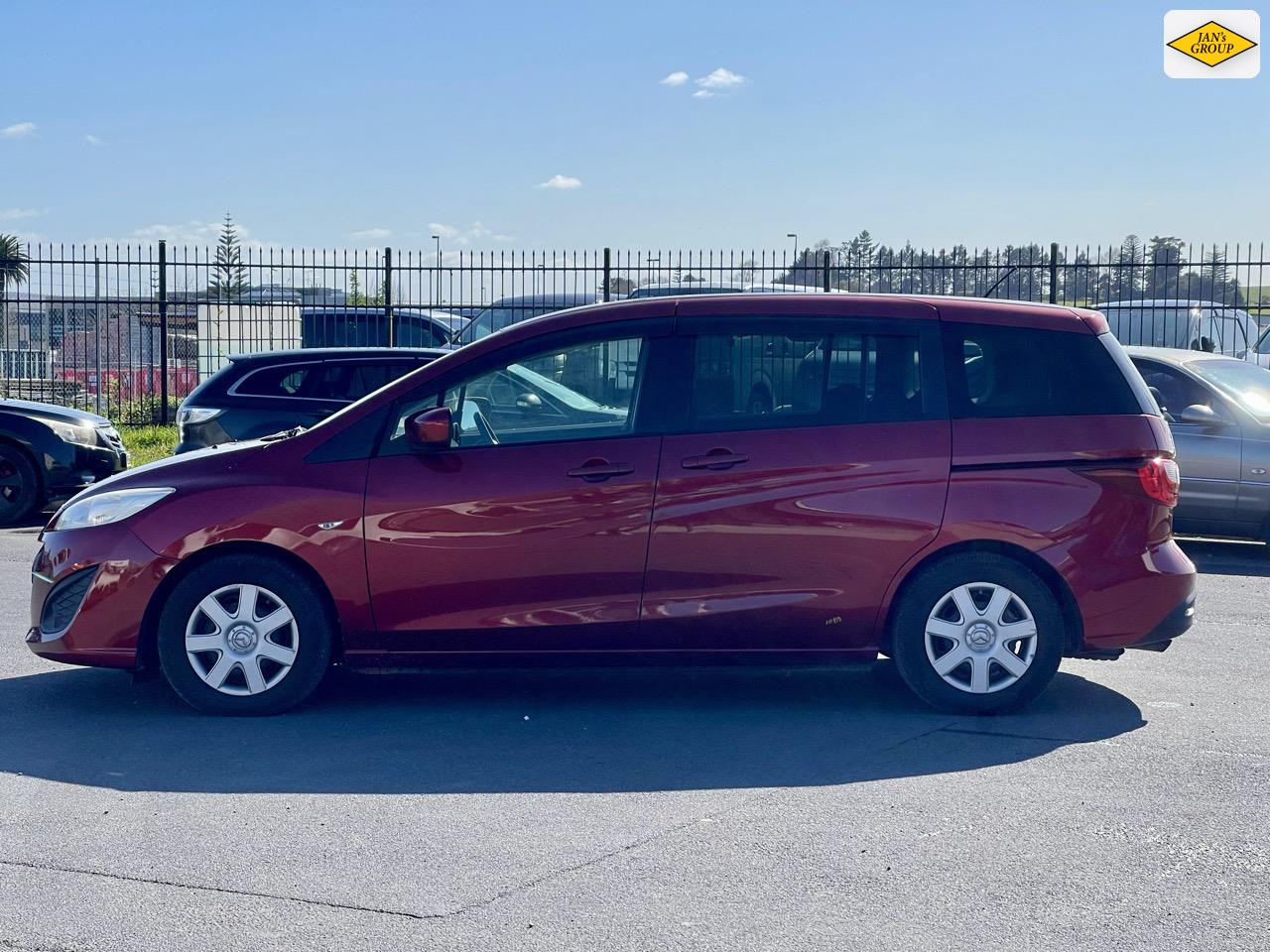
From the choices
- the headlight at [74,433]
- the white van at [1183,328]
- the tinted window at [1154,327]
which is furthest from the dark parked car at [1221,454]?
the headlight at [74,433]

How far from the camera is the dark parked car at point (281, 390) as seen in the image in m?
11.5

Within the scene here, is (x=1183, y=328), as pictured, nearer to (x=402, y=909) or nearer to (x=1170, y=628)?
(x=1170, y=628)

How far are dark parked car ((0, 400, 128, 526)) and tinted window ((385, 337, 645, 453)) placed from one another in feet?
25.5

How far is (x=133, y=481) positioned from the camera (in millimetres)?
6328

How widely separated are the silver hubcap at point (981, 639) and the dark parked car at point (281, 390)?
614cm

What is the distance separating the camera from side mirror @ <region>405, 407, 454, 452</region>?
240 inches

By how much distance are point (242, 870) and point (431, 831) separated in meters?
0.63

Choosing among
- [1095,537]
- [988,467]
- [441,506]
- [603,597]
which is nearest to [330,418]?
[441,506]

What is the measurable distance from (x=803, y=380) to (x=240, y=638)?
2.59 meters

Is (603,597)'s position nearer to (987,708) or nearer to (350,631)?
(350,631)

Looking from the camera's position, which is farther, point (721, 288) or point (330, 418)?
point (721, 288)

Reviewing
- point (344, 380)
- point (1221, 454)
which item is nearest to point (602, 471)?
point (344, 380)

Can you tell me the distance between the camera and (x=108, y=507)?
6.30 m

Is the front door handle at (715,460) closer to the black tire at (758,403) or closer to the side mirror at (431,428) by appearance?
the black tire at (758,403)
